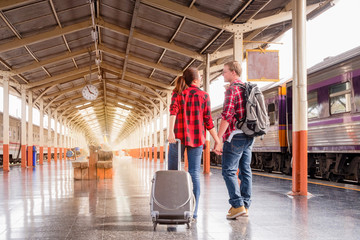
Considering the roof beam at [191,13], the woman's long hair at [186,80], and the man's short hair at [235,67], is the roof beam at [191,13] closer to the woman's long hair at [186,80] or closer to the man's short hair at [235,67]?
the man's short hair at [235,67]

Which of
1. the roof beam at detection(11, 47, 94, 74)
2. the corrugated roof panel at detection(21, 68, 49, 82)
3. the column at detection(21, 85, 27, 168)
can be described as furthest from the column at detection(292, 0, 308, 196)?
the corrugated roof panel at detection(21, 68, 49, 82)

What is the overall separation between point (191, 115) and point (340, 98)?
19.8ft

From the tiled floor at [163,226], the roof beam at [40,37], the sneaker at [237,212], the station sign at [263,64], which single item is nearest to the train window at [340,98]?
the station sign at [263,64]

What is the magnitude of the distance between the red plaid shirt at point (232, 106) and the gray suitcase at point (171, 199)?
972mm

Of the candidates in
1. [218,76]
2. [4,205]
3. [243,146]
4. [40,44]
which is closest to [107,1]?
[40,44]

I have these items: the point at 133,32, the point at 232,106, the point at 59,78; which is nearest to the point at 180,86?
the point at 232,106

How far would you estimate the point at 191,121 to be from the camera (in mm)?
4535

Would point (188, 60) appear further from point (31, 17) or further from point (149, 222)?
point (149, 222)

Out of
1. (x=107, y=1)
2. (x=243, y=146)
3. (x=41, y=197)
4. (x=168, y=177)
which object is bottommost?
(x=41, y=197)

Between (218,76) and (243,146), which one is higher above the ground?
(218,76)

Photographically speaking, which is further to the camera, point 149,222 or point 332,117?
point 332,117

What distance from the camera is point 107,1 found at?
13359 mm

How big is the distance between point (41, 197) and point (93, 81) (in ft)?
60.9

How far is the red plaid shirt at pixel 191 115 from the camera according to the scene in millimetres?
4473
